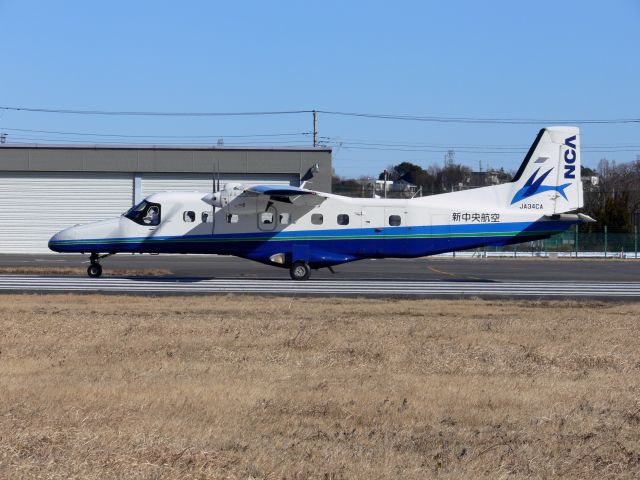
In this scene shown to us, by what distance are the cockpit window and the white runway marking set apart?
6.47 ft

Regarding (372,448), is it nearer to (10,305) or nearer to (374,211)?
(10,305)

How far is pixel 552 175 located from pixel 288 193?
29.4 feet

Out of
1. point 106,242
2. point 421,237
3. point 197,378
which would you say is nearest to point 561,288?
point 421,237

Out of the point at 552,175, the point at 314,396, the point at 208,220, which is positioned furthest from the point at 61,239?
the point at 314,396

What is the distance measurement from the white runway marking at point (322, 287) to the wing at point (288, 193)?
9.00 feet

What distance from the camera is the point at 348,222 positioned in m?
29.0

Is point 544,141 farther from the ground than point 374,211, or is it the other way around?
point 544,141

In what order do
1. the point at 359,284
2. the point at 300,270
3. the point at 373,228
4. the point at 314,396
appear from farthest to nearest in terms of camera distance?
the point at 300,270 → the point at 373,228 → the point at 359,284 → the point at 314,396

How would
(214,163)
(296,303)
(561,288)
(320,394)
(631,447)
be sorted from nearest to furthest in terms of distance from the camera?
(631,447)
(320,394)
(296,303)
(561,288)
(214,163)

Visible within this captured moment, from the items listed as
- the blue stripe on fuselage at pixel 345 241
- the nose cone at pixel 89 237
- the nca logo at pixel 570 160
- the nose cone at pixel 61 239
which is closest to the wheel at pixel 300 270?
the blue stripe on fuselage at pixel 345 241

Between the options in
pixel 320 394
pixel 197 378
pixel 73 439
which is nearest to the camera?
pixel 73 439

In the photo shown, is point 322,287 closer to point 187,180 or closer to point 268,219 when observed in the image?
point 268,219

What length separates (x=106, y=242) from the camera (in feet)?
95.5

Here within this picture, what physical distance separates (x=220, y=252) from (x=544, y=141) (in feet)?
38.1
